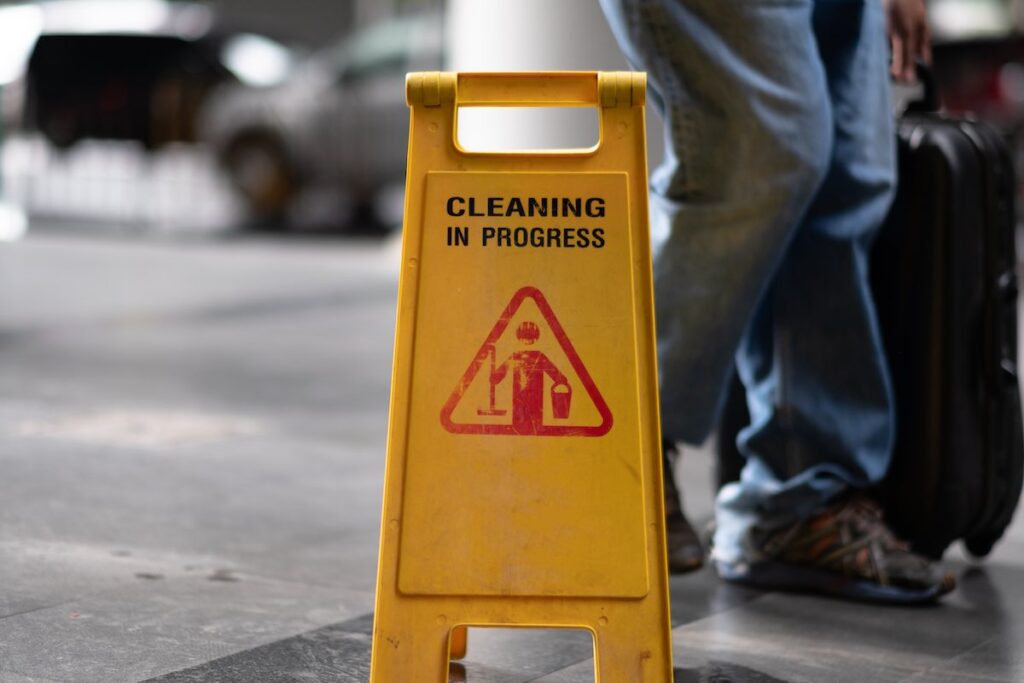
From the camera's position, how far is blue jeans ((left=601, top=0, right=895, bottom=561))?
81.9 inches

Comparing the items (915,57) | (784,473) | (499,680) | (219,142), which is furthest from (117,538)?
(219,142)

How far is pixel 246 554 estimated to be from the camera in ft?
8.03

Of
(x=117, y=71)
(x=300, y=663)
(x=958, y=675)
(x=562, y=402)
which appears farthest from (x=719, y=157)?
(x=117, y=71)

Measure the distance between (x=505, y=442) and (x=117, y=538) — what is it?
1.12 meters

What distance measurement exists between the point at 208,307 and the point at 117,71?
24.6 ft

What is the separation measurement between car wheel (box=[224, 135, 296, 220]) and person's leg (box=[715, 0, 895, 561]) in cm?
922

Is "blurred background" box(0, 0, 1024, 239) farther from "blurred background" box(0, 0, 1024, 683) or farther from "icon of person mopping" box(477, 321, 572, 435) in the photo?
"icon of person mopping" box(477, 321, 572, 435)

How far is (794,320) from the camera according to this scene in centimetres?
233

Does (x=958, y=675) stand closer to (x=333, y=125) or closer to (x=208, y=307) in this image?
(x=208, y=307)

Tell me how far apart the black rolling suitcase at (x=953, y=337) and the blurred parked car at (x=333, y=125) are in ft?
28.2

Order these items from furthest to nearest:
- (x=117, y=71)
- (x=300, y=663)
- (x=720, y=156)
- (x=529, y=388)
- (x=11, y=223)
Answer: (x=117, y=71) < (x=11, y=223) < (x=720, y=156) < (x=300, y=663) < (x=529, y=388)

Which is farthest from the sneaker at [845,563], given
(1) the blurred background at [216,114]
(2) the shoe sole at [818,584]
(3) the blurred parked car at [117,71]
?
(3) the blurred parked car at [117,71]

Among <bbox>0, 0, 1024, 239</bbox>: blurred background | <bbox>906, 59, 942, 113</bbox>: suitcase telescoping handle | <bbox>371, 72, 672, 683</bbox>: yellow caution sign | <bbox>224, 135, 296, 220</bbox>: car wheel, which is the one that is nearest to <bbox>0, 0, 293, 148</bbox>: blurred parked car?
<bbox>0, 0, 1024, 239</bbox>: blurred background

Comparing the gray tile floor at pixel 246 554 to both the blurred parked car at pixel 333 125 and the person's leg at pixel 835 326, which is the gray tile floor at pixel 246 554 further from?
the blurred parked car at pixel 333 125
